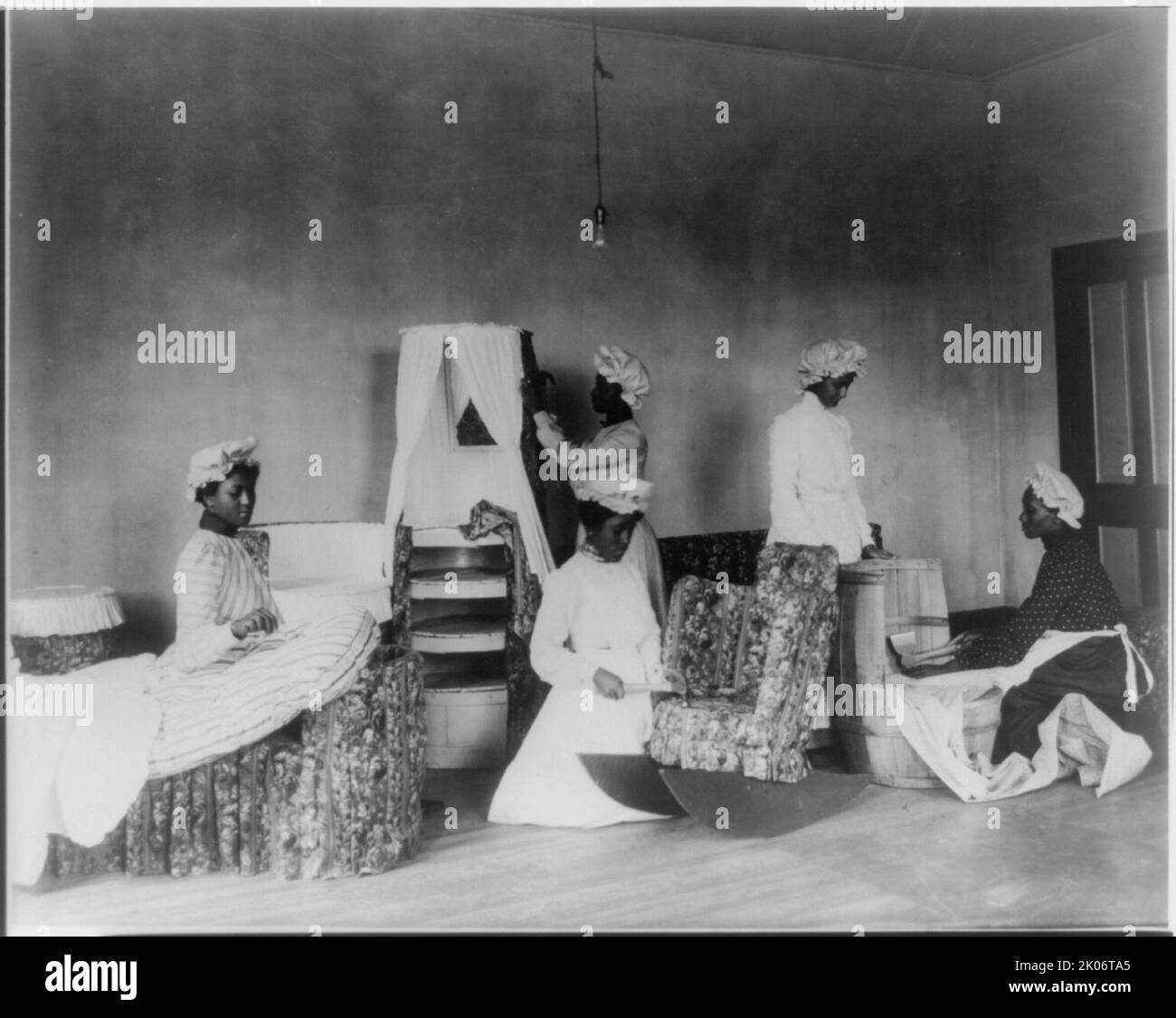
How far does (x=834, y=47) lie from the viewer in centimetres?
650

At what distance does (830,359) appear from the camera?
5.26 metres

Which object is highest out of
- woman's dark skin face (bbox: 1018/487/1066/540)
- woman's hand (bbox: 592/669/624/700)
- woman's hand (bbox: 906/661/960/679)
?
woman's dark skin face (bbox: 1018/487/1066/540)

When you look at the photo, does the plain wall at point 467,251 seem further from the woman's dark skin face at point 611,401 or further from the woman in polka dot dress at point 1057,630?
the woman in polka dot dress at point 1057,630

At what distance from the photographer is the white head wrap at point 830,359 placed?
524 centimetres

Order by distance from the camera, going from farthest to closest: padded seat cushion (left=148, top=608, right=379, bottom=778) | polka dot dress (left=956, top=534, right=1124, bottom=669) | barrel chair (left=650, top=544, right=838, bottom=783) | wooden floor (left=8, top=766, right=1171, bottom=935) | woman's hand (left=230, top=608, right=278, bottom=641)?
polka dot dress (left=956, top=534, right=1124, bottom=669) → barrel chair (left=650, top=544, right=838, bottom=783) → woman's hand (left=230, top=608, right=278, bottom=641) → padded seat cushion (left=148, top=608, right=379, bottom=778) → wooden floor (left=8, top=766, right=1171, bottom=935)

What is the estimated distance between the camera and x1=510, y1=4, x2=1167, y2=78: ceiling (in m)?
5.90

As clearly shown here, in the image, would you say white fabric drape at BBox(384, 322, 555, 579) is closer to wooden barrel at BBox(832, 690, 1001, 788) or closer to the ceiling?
wooden barrel at BBox(832, 690, 1001, 788)

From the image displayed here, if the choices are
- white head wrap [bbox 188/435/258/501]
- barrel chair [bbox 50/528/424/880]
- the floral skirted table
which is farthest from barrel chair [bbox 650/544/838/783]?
the floral skirted table

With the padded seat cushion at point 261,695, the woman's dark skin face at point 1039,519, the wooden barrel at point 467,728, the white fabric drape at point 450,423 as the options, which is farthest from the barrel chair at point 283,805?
the woman's dark skin face at point 1039,519

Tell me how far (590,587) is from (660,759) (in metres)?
0.69

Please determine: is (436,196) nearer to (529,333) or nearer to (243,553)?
(529,333)

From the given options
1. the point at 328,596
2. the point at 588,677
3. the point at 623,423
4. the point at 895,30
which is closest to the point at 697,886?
the point at 588,677

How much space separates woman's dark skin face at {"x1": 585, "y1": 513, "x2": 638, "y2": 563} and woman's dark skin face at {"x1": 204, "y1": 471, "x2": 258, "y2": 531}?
1.26 metres

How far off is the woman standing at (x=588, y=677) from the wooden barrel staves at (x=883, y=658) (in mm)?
946
